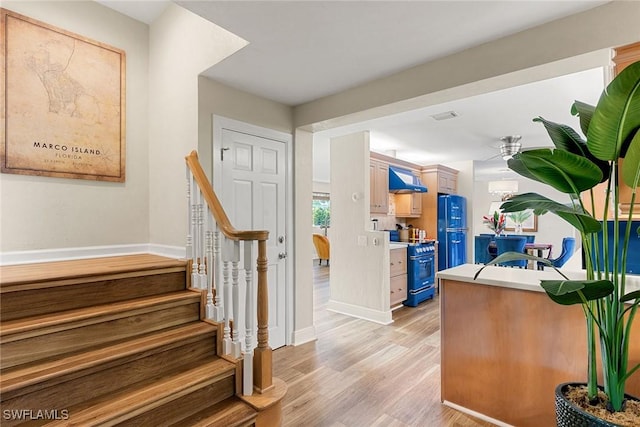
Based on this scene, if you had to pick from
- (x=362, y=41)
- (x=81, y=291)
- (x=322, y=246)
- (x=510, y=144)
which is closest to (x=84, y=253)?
(x=81, y=291)

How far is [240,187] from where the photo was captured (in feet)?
9.68

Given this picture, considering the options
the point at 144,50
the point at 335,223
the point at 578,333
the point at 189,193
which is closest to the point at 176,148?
the point at 189,193

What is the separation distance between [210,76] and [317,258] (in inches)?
274

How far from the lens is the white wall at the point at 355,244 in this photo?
13.7 feet

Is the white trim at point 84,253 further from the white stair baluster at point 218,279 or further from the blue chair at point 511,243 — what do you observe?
the blue chair at point 511,243

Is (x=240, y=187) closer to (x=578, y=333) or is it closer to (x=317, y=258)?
(x=578, y=333)

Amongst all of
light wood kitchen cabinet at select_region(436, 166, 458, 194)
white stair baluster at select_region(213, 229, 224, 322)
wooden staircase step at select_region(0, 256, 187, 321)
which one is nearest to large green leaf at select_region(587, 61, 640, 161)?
white stair baluster at select_region(213, 229, 224, 322)

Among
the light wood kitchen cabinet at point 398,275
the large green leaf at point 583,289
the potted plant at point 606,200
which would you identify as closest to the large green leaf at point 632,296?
the potted plant at point 606,200

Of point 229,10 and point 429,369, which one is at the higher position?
point 229,10

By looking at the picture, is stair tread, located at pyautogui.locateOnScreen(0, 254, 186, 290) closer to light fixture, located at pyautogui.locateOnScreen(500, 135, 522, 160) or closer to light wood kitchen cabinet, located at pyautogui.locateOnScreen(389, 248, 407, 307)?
light wood kitchen cabinet, located at pyautogui.locateOnScreen(389, 248, 407, 307)

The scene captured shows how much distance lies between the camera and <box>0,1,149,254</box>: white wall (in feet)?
8.23

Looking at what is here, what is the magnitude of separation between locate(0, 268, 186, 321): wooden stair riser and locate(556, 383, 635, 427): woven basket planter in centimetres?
239

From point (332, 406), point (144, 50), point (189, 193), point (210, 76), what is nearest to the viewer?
point (332, 406)

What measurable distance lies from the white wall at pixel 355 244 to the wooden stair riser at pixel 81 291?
2519 mm
